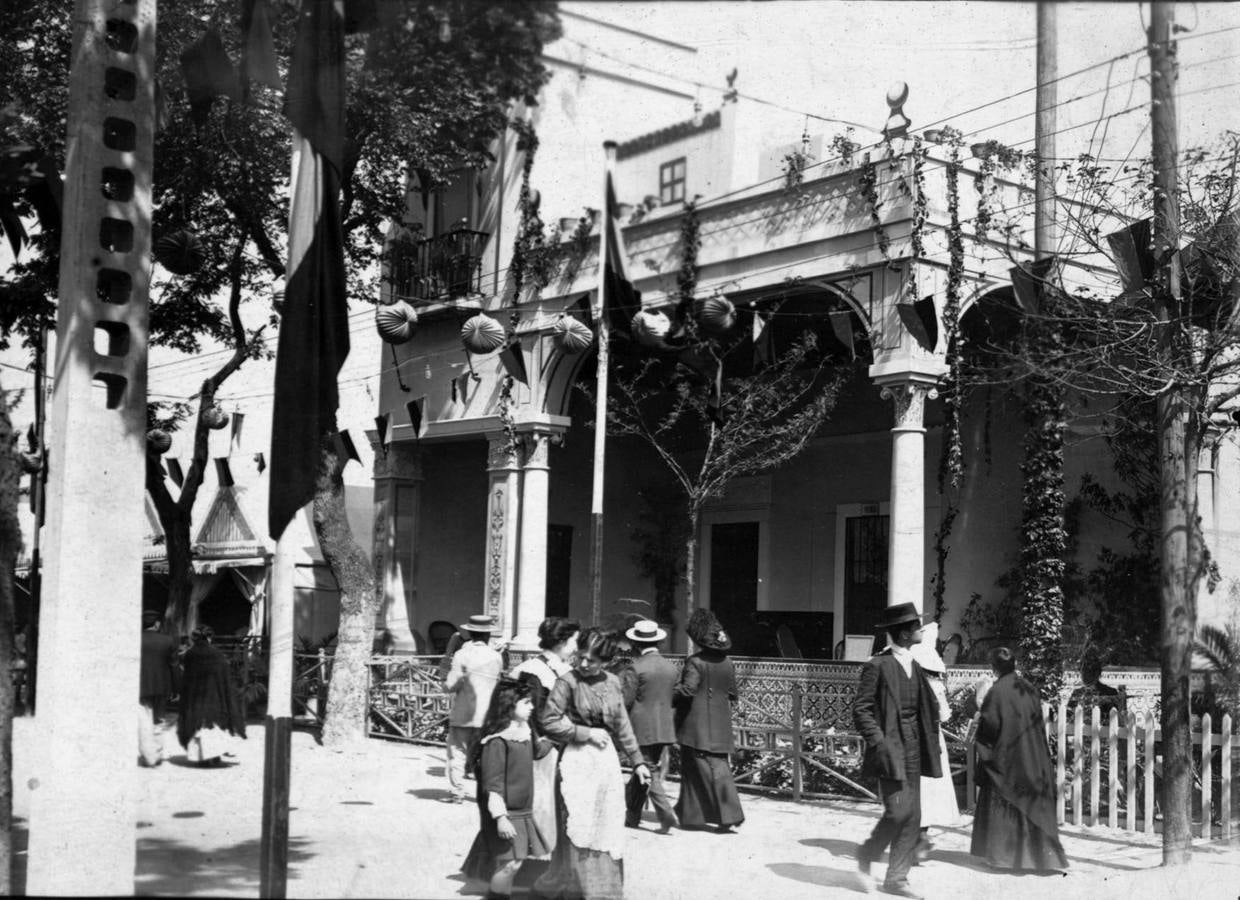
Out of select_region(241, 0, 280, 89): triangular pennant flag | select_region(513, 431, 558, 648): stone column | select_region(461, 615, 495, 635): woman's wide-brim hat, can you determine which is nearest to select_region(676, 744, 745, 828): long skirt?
select_region(461, 615, 495, 635): woman's wide-brim hat

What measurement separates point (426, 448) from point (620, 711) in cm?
1266

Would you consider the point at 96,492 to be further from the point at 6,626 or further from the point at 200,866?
the point at 200,866

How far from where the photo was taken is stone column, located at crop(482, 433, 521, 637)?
A: 15211 millimetres

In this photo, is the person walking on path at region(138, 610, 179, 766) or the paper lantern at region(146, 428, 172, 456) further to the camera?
the paper lantern at region(146, 428, 172, 456)

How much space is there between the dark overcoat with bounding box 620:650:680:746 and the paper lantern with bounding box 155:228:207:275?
4330mm

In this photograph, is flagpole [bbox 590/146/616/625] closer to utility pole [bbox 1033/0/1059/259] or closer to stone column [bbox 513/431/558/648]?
utility pole [bbox 1033/0/1059/259]

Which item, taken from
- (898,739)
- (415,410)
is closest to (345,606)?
(415,410)

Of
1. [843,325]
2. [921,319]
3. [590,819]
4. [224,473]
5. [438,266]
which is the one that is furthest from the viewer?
[224,473]

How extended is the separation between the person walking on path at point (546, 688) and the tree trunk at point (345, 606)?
2274 millimetres

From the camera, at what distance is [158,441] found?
16.8 m

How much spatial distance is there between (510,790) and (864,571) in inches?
462

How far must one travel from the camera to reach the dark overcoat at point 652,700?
33.3 ft

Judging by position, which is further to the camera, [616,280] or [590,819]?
[616,280]

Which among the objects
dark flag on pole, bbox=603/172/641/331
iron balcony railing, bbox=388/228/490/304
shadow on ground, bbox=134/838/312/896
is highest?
iron balcony railing, bbox=388/228/490/304
